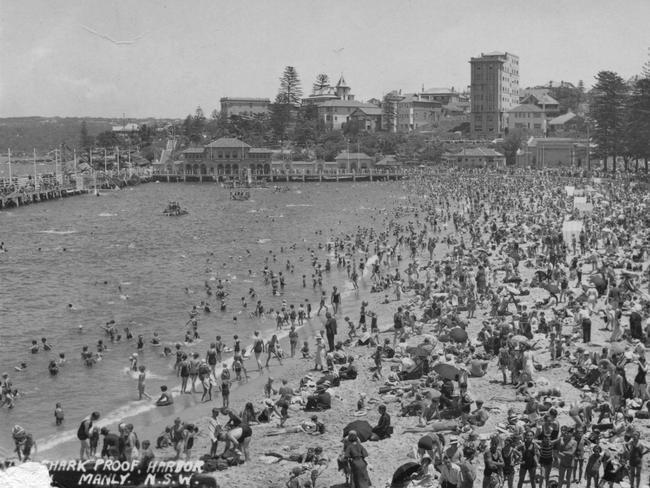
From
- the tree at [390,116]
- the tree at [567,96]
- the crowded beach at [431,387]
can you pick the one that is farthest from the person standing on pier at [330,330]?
the tree at [390,116]

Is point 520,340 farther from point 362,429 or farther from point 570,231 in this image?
point 570,231

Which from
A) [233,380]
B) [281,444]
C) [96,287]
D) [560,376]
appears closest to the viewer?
[281,444]

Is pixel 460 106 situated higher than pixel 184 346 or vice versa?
pixel 460 106

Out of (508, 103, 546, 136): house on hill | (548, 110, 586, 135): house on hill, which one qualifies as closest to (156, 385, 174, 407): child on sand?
(548, 110, 586, 135): house on hill

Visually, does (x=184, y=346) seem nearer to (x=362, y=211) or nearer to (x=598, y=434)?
(x=598, y=434)

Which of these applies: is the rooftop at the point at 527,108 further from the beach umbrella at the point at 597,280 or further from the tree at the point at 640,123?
the beach umbrella at the point at 597,280

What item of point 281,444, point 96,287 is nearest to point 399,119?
point 96,287

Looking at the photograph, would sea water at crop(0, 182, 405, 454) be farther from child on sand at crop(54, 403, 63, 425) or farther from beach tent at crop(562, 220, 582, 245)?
beach tent at crop(562, 220, 582, 245)
